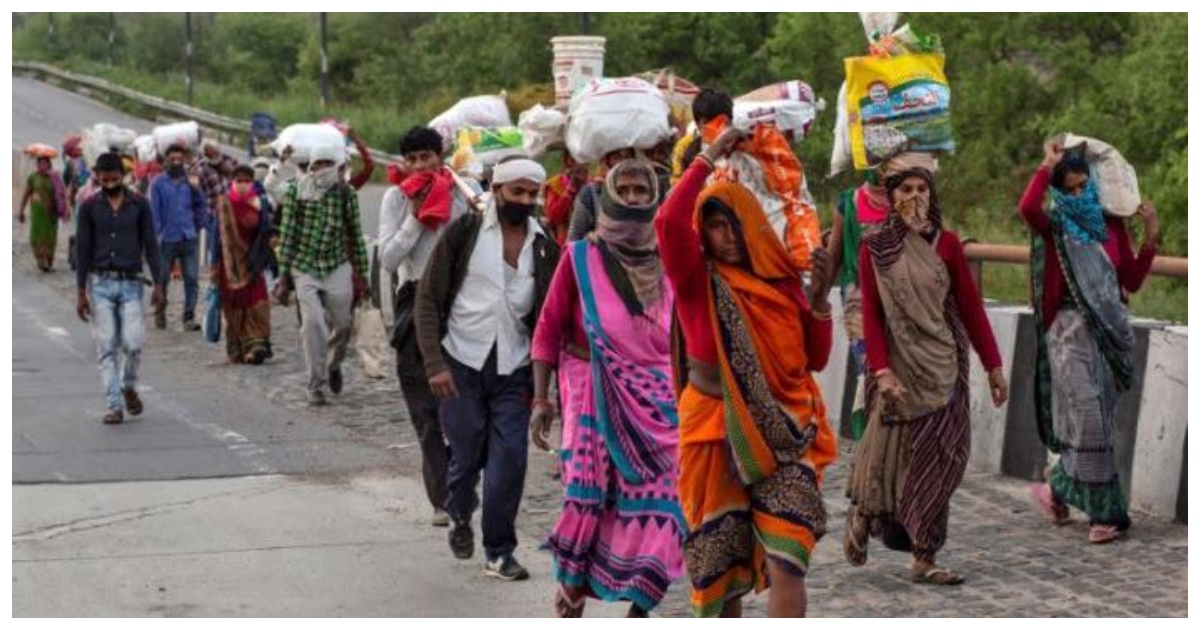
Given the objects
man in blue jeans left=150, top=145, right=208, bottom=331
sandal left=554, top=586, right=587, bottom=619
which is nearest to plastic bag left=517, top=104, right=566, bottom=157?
sandal left=554, top=586, right=587, bottom=619

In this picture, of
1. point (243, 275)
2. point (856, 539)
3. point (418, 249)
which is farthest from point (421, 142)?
point (243, 275)

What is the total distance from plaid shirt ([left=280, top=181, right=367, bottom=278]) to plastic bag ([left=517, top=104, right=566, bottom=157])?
2.82m

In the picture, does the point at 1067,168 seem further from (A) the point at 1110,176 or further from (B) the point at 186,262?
(B) the point at 186,262

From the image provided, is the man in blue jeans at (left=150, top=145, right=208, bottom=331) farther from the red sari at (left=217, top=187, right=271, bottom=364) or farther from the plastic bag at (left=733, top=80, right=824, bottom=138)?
the plastic bag at (left=733, top=80, right=824, bottom=138)

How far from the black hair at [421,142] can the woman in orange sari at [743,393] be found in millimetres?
3632

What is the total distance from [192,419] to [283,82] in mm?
68719

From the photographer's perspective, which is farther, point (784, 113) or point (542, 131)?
point (542, 131)

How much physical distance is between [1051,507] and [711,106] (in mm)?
2291

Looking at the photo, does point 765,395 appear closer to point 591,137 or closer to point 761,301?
point 761,301

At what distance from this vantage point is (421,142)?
Result: 11.0 m

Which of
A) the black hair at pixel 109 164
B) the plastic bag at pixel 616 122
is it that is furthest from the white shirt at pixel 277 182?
the plastic bag at pixel 616 122

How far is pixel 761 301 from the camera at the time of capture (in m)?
7.38

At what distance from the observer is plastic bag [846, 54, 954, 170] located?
30.9 ft
